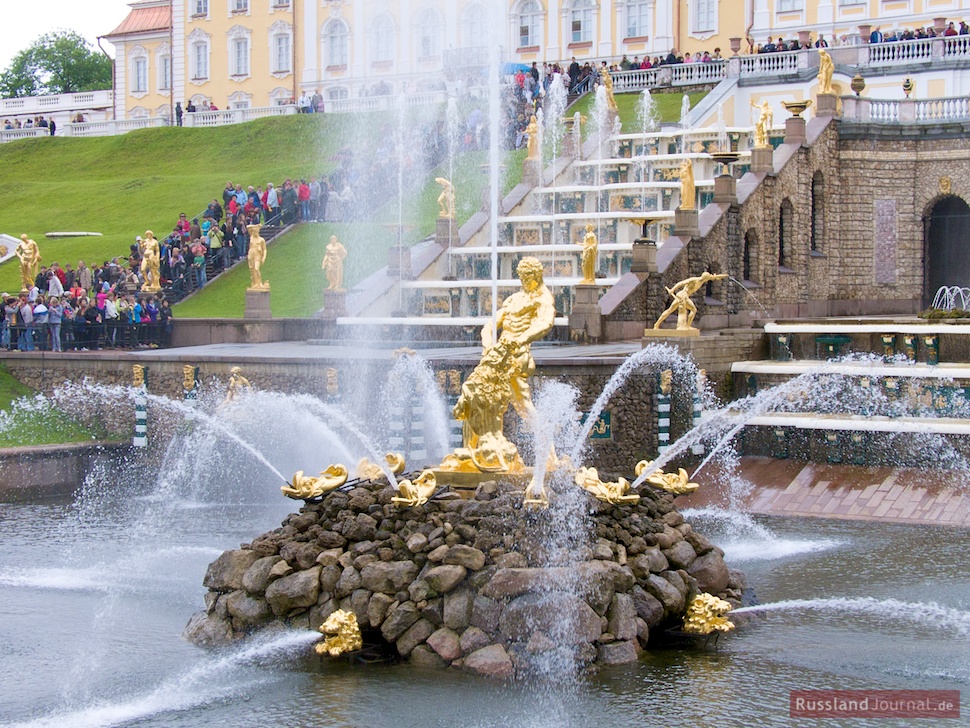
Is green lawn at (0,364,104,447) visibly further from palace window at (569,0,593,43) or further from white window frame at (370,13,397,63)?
white window frame at (370,13,397,63)

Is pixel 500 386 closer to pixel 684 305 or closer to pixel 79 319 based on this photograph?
pixel 684 305

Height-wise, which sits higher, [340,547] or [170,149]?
[170,149]

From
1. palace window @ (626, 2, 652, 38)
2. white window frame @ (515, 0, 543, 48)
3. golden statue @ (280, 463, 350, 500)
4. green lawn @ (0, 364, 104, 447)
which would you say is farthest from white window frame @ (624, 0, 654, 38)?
golden statue @ (280, 463, 350, 500)

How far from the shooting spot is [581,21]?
200 feet

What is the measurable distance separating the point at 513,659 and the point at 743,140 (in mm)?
30239

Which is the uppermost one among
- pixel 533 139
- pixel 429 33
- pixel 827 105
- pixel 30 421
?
pixel 429 33

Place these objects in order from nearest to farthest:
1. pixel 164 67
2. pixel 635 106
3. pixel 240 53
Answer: pixel 635 106 → pixel 240 53 → pixel 164 67

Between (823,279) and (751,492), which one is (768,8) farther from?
(751,492)

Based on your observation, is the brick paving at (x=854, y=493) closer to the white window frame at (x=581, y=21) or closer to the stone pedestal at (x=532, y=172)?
the stone pedestal at (x=532, y=172)

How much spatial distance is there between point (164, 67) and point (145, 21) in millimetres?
3164

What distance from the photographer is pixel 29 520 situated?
23625mm

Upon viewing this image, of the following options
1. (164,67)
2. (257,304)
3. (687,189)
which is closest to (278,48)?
(164,67)

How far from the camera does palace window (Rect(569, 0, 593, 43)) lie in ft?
199

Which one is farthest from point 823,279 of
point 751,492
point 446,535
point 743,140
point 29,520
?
point 446,535
